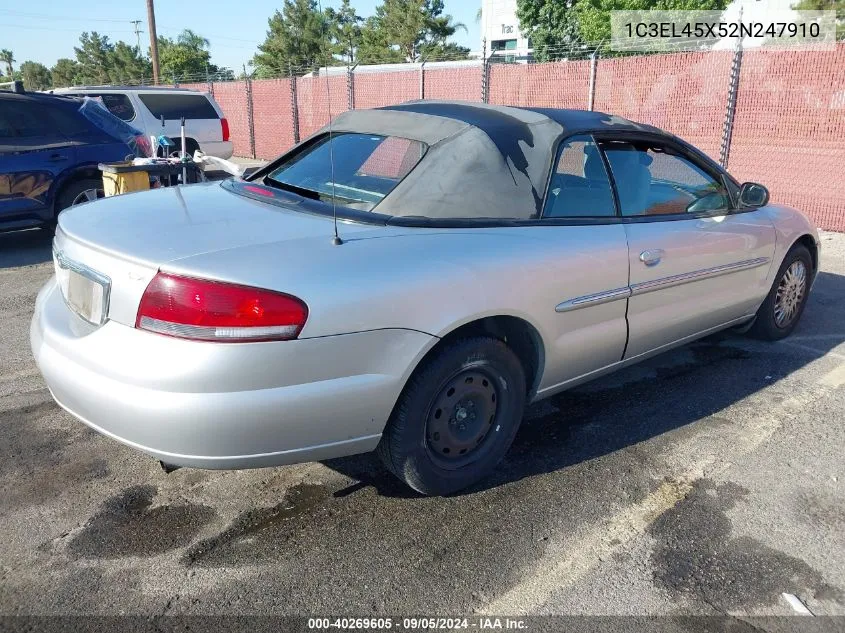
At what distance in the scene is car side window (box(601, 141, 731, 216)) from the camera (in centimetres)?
368

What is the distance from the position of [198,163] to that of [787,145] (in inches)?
316

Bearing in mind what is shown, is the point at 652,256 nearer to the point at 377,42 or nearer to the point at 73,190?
the point at 73,190

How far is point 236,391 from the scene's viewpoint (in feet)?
7.61

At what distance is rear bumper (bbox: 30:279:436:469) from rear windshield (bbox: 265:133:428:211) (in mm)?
821

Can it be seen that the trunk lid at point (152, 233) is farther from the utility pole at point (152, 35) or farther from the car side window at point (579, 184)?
the utility pole at point (152, 35)

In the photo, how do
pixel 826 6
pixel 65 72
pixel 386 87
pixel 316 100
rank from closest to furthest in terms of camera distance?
pixel 386 87, pixel 316 100, pixel 826 6, pixel 65 72

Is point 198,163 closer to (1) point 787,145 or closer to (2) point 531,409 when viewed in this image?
(2) point 531,409

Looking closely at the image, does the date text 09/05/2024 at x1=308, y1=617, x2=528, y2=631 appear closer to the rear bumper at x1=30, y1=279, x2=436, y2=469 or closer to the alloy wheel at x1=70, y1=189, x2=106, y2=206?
the rear bumper at x1=30, y1=279, x2=436, y2=469

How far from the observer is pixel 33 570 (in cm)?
253

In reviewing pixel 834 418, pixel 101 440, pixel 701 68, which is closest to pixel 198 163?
A: pixel 101 440

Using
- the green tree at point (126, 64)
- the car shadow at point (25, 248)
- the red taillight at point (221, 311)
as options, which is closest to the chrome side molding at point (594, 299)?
the red taillight at point (221, 311)

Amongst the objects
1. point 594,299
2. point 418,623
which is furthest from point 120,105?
point 418,623

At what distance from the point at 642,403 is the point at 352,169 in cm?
211

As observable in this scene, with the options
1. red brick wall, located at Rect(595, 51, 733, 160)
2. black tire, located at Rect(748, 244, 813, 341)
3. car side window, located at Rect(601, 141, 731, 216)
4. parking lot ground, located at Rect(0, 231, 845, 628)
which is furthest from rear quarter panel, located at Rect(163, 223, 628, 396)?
red brick wall, located at Rect(595, 51, 733, 160)
